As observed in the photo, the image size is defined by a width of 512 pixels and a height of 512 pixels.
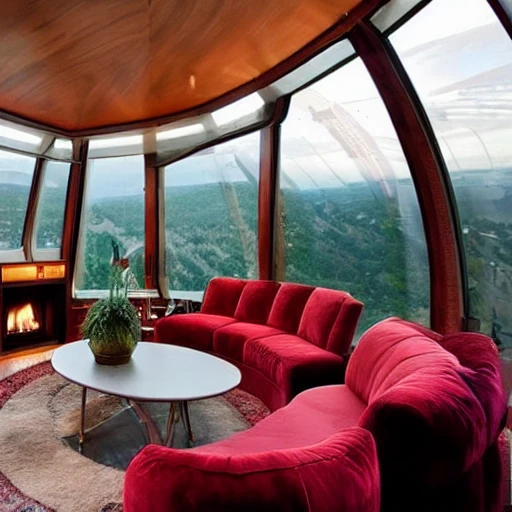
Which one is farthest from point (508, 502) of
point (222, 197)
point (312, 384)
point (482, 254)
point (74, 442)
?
point (222, 197)

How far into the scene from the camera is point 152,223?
220 inches

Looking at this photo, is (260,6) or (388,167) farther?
(388,167)

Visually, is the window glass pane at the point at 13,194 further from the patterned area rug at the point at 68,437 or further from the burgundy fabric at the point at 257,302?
the burgundy fabric at the point at 257,302

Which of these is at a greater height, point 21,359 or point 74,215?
point 74,215

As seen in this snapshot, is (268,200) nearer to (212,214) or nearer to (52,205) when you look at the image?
(212,214)

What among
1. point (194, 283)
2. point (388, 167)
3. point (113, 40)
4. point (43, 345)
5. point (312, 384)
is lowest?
point (43, 345)

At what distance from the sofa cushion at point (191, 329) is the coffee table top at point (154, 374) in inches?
25.9

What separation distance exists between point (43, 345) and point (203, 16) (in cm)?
399

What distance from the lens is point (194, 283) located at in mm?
5391

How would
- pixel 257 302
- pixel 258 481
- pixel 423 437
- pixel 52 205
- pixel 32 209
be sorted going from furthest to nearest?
1. pixel 52 205
2. pixel 32 209
3. pixel 257 302
4. pixel 423 437
5. pixel 258 481

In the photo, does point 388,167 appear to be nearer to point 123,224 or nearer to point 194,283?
point 194,283

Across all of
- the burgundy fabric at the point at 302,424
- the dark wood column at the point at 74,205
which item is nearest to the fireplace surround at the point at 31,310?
the dark wood column at the point at 74,205

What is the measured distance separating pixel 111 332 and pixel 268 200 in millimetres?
2232

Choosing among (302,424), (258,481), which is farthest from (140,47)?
(258,481)
